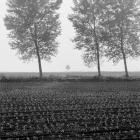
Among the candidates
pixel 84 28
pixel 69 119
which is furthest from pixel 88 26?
pixel 69 119

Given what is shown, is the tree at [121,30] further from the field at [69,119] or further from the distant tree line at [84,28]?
the field at [69,119]

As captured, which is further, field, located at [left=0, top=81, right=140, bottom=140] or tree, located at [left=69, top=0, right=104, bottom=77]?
tree, located at [left=69, top=0, right=104, bottom=77]

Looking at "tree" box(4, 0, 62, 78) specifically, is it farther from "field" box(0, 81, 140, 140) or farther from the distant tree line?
"field" box(0, 81, 140, 140)

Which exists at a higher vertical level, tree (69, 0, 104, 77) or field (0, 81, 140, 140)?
tree (69, 0, 104, 77)

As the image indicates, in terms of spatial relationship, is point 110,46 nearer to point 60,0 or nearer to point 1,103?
point 60,0

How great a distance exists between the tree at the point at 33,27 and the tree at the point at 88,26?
2618mm

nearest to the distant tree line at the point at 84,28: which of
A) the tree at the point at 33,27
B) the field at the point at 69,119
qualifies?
the tree at the point at 33,27

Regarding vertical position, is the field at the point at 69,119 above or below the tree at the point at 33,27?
below

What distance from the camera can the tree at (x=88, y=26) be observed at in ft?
151

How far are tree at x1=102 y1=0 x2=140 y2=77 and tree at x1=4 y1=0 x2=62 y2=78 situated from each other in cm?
659

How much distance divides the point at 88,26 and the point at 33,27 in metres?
7.38

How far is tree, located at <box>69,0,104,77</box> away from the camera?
46.1m

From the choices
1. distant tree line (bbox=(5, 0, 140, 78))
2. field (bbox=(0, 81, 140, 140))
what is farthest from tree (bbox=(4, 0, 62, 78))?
field (bbox=(0, 81, 140, 140))

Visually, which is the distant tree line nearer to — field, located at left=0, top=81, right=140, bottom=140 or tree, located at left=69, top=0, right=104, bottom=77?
tree, located at left=69, top=0, right=104, bottom=77
